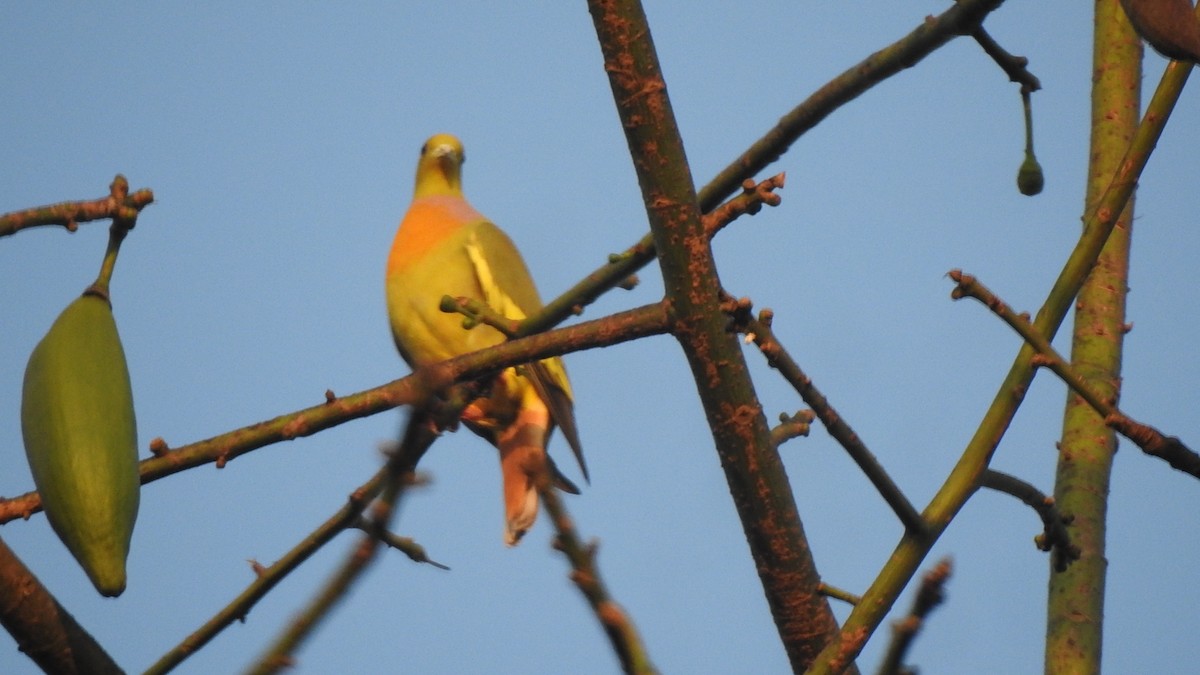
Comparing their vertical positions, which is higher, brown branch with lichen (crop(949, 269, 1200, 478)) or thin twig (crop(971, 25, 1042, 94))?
thin twig (crop(971, 25, 1042, 94))

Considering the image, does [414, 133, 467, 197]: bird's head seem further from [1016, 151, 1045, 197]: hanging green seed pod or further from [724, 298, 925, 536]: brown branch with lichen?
[724, 298, 925, 536]: brown branch with lichen

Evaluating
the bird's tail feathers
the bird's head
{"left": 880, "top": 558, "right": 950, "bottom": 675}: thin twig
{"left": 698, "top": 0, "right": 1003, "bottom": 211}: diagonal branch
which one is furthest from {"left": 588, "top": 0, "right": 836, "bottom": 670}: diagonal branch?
the bird's head

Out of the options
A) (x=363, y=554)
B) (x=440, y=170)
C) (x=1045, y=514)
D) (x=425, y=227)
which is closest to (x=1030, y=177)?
(x=1045, y=514)

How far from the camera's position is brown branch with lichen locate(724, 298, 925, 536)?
5.28 feet

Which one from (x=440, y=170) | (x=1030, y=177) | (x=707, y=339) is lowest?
(x=707, y=339)

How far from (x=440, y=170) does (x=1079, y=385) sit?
13.2ft

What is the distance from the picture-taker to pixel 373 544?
38.3 inches

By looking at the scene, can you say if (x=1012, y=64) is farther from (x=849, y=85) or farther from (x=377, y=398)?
(x=377, y=398)

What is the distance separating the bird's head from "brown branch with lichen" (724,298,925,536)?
3.80m

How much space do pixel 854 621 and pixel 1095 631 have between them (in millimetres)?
1137

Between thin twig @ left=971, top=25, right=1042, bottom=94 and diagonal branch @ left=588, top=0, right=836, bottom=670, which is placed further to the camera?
thin twig @ left=971, top=25, right=1042, bottom=94

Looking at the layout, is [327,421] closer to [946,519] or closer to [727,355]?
[727,355]

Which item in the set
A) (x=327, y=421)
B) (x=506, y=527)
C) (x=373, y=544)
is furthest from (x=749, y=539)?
(x=506, y=527)

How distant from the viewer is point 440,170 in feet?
17.7
